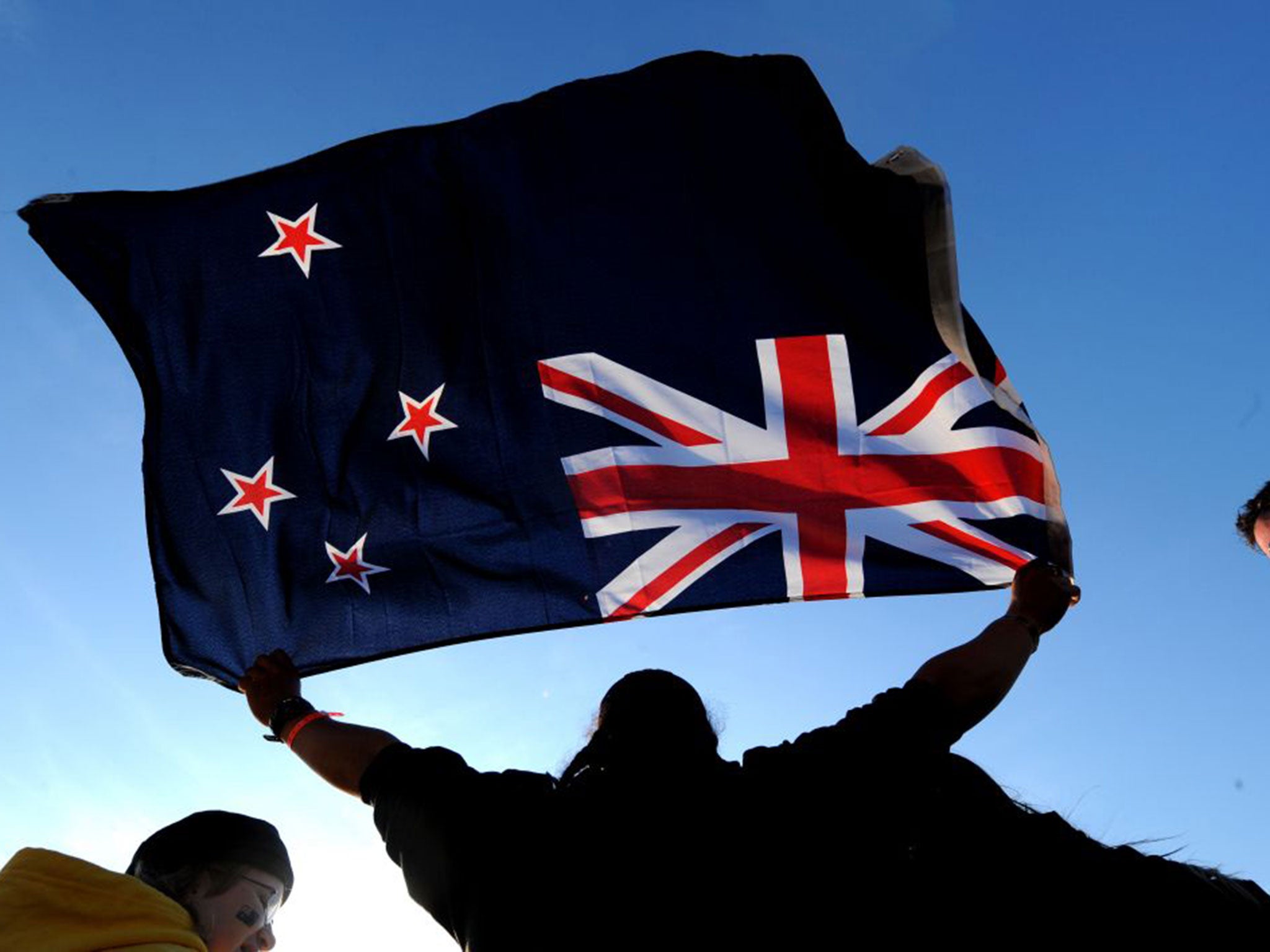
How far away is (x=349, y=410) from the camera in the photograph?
553 centimetres

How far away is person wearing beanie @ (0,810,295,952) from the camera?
105 inches

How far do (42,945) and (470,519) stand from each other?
299 cm

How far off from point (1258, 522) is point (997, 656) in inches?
131

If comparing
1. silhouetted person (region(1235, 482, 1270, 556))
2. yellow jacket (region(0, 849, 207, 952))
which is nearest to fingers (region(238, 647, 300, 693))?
yellow jacket (region(0, 849, 207, 952))

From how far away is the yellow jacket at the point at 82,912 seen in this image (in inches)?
104

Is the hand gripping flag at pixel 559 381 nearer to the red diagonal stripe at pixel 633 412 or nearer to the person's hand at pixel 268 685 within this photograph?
the red diagonal stripe at pixel 633 412

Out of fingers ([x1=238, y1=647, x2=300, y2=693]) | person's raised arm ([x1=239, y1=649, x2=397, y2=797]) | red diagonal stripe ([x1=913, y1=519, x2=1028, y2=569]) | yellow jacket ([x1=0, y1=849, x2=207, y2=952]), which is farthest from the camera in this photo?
red diagonal stripe ([x1=913, y1=519, x2=1028, y2=569])

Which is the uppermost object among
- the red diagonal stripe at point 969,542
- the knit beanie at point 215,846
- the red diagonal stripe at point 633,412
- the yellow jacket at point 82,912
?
the red diagonal stripe at point 633,412

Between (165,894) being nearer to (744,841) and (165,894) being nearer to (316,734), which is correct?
(316,734)

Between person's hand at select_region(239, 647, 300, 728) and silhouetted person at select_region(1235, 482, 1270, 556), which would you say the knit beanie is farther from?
silhouetted person at select_region(1235, 482, 1270, 556)

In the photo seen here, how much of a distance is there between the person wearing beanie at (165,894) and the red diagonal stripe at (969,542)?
10.3 feet

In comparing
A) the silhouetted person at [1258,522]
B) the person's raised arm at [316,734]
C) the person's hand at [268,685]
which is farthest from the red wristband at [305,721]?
the silhouetted person at [1258,522]

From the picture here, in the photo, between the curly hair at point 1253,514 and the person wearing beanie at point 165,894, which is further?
the curly hair at point 1253,514

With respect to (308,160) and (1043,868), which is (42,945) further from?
(308,160)
